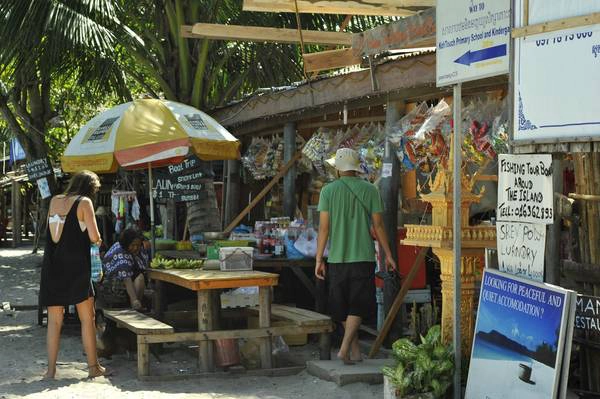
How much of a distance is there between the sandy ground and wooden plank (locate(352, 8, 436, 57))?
2.61 meters

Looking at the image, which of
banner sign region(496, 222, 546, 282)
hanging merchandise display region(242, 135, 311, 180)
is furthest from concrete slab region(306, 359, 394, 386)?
hanging merchandise display region(242, 135, 311, 180)

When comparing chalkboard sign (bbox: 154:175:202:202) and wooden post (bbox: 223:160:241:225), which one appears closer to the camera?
chalkboard sign (bbox: 154:175:202:202)

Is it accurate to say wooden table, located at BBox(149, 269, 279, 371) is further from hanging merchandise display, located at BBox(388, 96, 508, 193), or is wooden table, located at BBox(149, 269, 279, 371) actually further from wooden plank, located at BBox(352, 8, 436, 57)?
wooden plank, located at BBox(352, 8, 436, 57)

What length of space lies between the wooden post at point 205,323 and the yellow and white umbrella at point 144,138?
1.61 metres

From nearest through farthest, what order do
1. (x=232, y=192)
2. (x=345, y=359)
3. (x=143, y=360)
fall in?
(x=345, y=359), (x=143, y=360), (x=232, y=192)

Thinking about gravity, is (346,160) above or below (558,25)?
below

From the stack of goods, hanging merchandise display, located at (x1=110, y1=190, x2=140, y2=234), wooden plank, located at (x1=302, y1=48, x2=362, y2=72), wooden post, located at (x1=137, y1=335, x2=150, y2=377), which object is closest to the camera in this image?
wooden post, located at (x1=137, y1=335, x2=150, y2=377)

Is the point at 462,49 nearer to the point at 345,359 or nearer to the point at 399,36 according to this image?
the point at 399,36

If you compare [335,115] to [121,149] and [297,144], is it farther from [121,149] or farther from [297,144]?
[121,149]

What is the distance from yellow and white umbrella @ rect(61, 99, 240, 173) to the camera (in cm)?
860

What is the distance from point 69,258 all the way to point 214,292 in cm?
129

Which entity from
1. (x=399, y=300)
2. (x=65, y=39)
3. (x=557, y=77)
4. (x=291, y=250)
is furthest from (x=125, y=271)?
(x=557, y=77)

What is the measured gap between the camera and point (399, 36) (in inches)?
256

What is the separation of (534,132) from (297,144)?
20.6 ft
